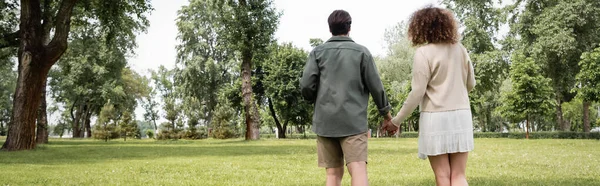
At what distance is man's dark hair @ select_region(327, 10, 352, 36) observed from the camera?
16.7 feet

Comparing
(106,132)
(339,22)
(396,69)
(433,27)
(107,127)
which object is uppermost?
(396,69)

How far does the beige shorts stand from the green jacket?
0.27 ft

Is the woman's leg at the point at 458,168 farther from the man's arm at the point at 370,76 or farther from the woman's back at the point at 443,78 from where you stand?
the man's arm at the point at 370,76

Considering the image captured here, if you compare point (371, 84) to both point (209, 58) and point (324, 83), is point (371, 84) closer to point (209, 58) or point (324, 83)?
point (324, 83)

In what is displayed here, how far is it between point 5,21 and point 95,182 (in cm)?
2289

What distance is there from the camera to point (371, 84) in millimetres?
4945

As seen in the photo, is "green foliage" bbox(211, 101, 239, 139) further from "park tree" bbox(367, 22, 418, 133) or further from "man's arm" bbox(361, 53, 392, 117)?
"man's arm" bbox(361, 53, 392, 117)

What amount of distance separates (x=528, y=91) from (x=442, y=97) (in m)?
37.5

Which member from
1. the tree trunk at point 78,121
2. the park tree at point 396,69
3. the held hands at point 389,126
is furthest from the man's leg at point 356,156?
the tree trunk at point 78,121

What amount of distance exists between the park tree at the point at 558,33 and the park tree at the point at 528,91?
7.05 feet

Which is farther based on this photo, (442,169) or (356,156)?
(356,156)

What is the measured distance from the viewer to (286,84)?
4697 cm

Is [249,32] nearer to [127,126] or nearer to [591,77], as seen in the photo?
[127,126]

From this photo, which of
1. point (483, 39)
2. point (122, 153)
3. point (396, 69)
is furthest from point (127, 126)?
point (483, 39)
